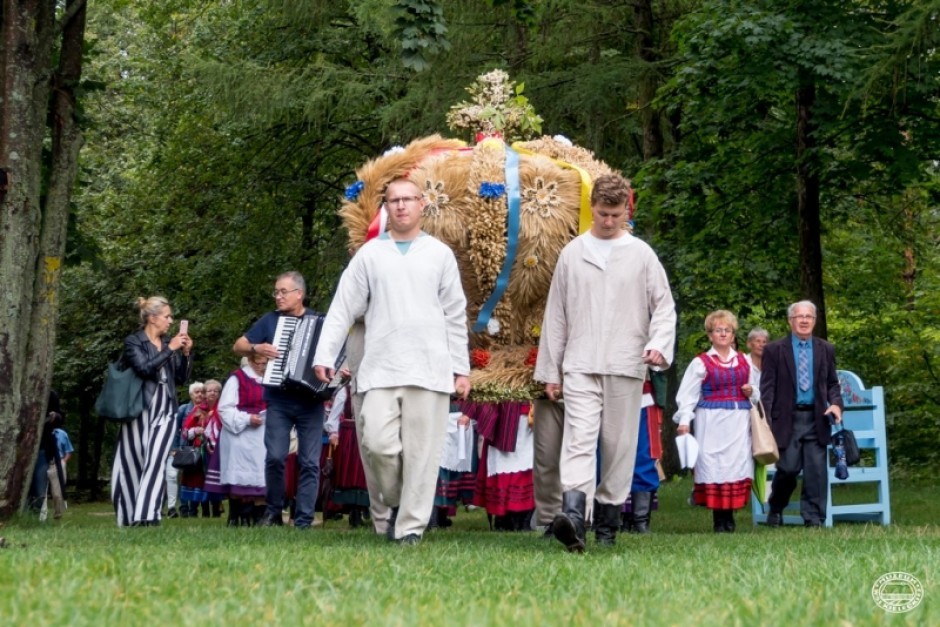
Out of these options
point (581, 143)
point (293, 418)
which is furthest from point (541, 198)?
point (581, 143)

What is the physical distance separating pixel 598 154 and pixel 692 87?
11.1 ft

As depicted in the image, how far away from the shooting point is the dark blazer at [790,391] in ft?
44.7

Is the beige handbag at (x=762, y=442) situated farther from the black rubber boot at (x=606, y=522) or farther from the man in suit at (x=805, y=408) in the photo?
the black rubber boot at (x=606, y=522)

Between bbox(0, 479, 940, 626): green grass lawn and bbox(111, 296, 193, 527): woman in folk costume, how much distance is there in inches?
110

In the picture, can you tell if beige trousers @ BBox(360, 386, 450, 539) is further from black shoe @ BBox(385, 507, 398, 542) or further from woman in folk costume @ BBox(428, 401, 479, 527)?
woman in folk costume @ BBox(428, 401, 479, 527)

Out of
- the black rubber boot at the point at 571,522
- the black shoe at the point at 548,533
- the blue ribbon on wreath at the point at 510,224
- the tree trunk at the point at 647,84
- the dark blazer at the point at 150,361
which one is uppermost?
the tree trunk at the point at 647,84

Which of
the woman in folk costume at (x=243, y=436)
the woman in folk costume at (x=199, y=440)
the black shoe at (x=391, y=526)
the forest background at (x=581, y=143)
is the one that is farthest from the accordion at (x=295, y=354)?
the woman in folk costume at (x=199, y=440)

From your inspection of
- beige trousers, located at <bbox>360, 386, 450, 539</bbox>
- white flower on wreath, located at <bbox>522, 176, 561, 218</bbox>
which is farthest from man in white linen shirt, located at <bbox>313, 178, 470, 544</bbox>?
white flower on wreath, located at <bbox>522, 176, 561, 218</bbox>

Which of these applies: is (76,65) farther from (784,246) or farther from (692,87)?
(784,246)

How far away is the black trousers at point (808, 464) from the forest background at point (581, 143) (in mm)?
3737

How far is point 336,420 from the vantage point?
1497 centimetres

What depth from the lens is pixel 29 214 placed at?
476 inches

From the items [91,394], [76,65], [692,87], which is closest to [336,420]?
[76,65]

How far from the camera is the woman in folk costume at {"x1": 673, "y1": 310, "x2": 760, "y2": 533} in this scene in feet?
42.6
